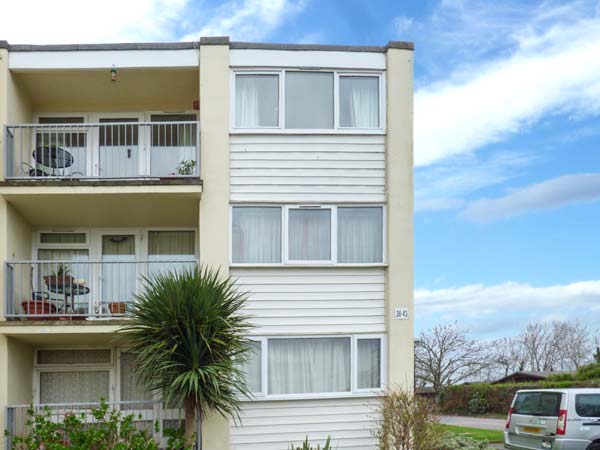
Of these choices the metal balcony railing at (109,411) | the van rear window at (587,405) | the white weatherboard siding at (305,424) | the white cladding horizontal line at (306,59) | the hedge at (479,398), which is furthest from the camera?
the hedge at (479,398)

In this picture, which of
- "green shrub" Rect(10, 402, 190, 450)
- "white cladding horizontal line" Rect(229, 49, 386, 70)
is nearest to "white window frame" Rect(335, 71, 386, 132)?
"white cladding horizontal line" Rect(229, 49, 386, 70)

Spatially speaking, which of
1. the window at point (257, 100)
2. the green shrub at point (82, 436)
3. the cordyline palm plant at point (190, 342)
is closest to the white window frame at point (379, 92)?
the window at point (257, 100)

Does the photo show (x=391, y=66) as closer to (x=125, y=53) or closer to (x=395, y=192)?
(x=395, y=192)

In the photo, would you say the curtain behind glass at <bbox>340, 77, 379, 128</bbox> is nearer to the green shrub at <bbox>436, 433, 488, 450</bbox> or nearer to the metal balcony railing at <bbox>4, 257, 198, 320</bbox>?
the metal balcony railing at <bbox>4, 257, 198, 320</bbox>

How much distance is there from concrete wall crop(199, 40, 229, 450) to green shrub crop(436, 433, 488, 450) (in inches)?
215

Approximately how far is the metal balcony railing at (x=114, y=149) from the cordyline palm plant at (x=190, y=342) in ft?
10.6

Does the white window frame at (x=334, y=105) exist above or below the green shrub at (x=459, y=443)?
above

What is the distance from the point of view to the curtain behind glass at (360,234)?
1399 cm

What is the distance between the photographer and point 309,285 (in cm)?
1381

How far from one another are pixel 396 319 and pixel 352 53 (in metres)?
5.17

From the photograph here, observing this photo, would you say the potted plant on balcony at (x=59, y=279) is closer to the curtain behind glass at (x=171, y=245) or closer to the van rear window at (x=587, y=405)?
the curtain behind glass at (x=171, y=245)

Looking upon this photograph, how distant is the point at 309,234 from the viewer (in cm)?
1398

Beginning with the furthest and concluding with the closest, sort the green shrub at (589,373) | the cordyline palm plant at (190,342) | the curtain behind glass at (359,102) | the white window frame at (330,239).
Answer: the green shrub at (589,373) < the curtain behind glass at (359,102) < the white window frame at (330,239) < the cordyline palm plant at (190,342)

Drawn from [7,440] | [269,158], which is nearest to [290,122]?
[269,158]
